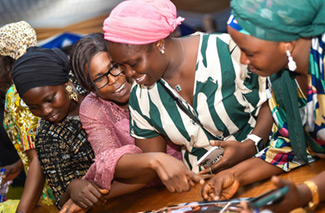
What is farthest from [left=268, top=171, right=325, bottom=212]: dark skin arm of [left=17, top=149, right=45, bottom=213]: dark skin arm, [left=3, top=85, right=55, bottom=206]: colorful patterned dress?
[left=3, top=85, right=55, bottom=206]: colorful patterned dress

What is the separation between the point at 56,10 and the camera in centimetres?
780

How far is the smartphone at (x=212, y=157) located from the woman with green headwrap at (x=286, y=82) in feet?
0.27

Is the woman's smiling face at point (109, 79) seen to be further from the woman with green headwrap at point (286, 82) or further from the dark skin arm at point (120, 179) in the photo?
the woman with green headwrap at point (286, 82)

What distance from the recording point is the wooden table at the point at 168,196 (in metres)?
1.71

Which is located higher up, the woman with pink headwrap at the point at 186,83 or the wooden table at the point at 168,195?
the woman with pink headwrap at the point at 186,83

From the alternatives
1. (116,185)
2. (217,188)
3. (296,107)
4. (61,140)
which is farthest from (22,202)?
(296,107)

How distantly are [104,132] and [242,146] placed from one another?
71 cm

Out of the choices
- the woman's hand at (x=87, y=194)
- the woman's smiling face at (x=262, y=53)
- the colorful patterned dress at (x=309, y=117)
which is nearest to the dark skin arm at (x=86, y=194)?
the woman's hand at (x=87, y=194)

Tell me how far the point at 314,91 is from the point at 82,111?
3.93ft

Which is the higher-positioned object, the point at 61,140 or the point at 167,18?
the point at 167,18

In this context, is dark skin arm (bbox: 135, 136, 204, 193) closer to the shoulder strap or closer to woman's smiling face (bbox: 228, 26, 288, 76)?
the shoulder strap

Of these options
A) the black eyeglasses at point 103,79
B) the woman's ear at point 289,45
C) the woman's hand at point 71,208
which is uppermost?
the woman's ear at point 289,45

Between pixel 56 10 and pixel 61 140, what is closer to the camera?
pixel 61 140

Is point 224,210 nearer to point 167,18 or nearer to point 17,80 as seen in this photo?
point 167,18
